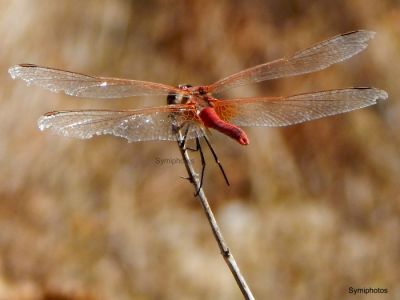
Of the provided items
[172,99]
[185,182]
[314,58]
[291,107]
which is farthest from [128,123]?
[185,182]

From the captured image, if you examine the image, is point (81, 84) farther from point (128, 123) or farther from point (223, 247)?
point (223, 247)

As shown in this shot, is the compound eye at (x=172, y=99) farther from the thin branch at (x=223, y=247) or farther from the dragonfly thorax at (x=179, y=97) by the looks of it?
the thin branch at (x=223, y=247)

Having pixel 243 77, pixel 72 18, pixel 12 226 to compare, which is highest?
pixel 72 18

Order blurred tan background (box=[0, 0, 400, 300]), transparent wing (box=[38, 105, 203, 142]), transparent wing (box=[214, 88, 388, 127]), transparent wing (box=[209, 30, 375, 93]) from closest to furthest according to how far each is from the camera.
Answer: transparent wing (box=[38, 105, 203, 142]) → transparent wing (box=[214, 88, 388, 127]) → transparent wing (box=[209, 30, 375, 93]) → blurred tan background (box=[0, 0, 400, 300])

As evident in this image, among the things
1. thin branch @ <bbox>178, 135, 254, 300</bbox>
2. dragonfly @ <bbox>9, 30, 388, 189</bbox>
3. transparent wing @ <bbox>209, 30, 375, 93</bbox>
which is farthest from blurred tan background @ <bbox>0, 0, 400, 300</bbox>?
thin branch @ <bbox>178, 135, 254, 300</bbox>

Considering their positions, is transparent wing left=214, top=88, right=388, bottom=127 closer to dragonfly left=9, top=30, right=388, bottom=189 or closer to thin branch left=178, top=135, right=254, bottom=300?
dragonfly left=9, top=30, right=388, bottom=189

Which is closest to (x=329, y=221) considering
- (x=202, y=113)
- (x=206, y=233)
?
(x=206, y=233)

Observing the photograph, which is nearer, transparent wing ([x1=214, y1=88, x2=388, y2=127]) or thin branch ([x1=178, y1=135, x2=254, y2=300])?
thin branch ([x1=178, y1=135, x2=254, y2=300])

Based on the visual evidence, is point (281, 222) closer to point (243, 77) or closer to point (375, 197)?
point (375, 197)
